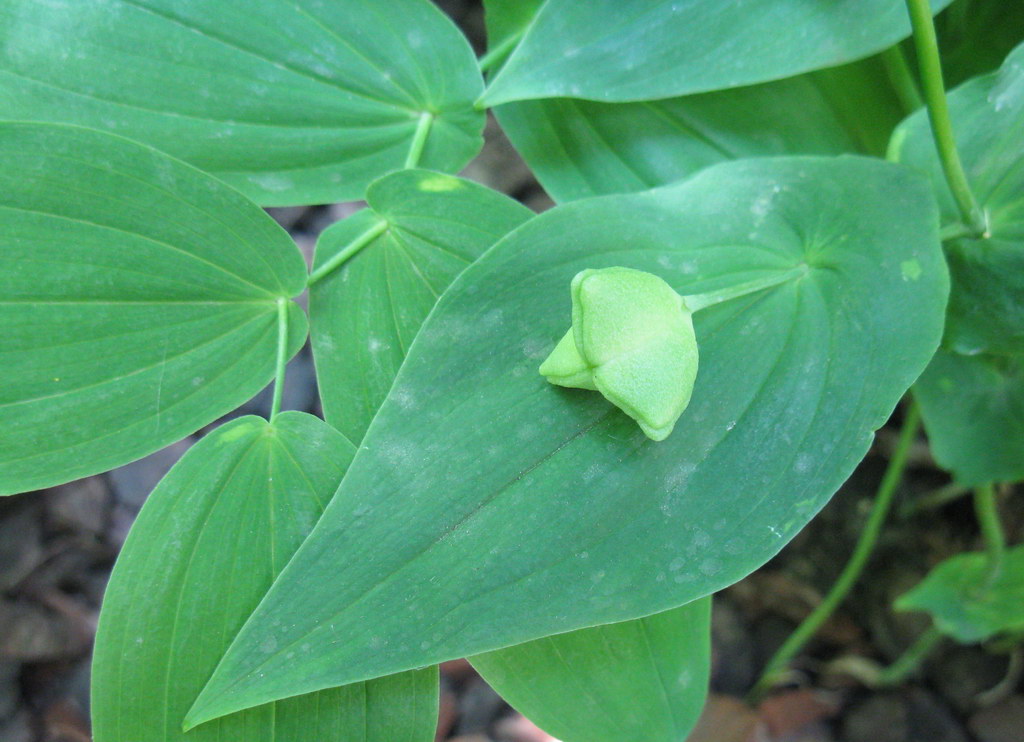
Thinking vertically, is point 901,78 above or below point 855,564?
above

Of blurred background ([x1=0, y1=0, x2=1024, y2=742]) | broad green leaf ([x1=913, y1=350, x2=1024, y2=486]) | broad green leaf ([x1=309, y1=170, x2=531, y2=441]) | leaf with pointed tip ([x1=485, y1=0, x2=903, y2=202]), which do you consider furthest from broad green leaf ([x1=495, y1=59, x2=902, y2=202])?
blurred background ([x1=0, y1=0, x2=1024, y2=742])

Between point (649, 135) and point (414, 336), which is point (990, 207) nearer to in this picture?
point (649, 135)

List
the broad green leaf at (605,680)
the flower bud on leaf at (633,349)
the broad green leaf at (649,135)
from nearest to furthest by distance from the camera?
the flower bud on leaf at (633,349) → the broad green leaf at (605,680) → the broad green leaf at (649,135)

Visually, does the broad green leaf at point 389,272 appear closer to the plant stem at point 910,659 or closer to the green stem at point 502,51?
the green stem at point 502,51

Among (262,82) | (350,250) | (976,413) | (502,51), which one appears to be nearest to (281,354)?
(350,250)

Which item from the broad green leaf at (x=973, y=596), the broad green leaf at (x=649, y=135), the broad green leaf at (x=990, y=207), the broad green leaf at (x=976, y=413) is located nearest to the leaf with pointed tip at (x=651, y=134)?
the broad green leaf at (x=649, y=135)
